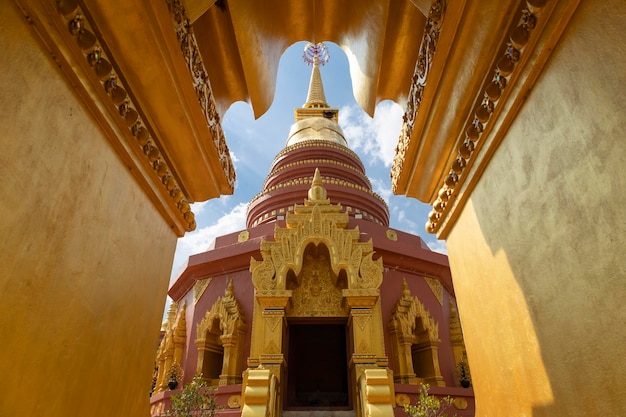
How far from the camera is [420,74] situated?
2451 mm

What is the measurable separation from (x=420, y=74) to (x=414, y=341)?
824 cm

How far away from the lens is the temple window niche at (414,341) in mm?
9195

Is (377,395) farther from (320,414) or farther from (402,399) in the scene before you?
(402,399)

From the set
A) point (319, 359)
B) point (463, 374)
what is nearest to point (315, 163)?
point (319, 359)

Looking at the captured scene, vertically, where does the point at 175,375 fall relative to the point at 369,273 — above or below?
below

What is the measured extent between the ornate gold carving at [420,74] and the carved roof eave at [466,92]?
23mm

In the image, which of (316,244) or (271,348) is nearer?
(271,348)

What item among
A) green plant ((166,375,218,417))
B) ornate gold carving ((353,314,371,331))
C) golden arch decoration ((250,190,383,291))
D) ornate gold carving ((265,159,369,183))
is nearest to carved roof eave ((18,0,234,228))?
green plant ((166,375,218,417))

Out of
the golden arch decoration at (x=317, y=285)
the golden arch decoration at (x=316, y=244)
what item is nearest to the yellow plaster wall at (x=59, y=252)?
the golden arch decoration at (x=317, y=285)

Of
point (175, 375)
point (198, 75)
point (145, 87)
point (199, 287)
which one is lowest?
point (175, 375)

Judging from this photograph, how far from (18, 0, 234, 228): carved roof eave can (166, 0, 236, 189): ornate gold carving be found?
0.03 metres

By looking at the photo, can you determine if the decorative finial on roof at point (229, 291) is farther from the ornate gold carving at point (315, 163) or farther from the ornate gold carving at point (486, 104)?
the ornate gold carving at point (486, 104)

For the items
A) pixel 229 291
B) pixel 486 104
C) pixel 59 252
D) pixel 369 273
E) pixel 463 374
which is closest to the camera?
pixel 59 252

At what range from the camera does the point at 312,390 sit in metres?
10.7
